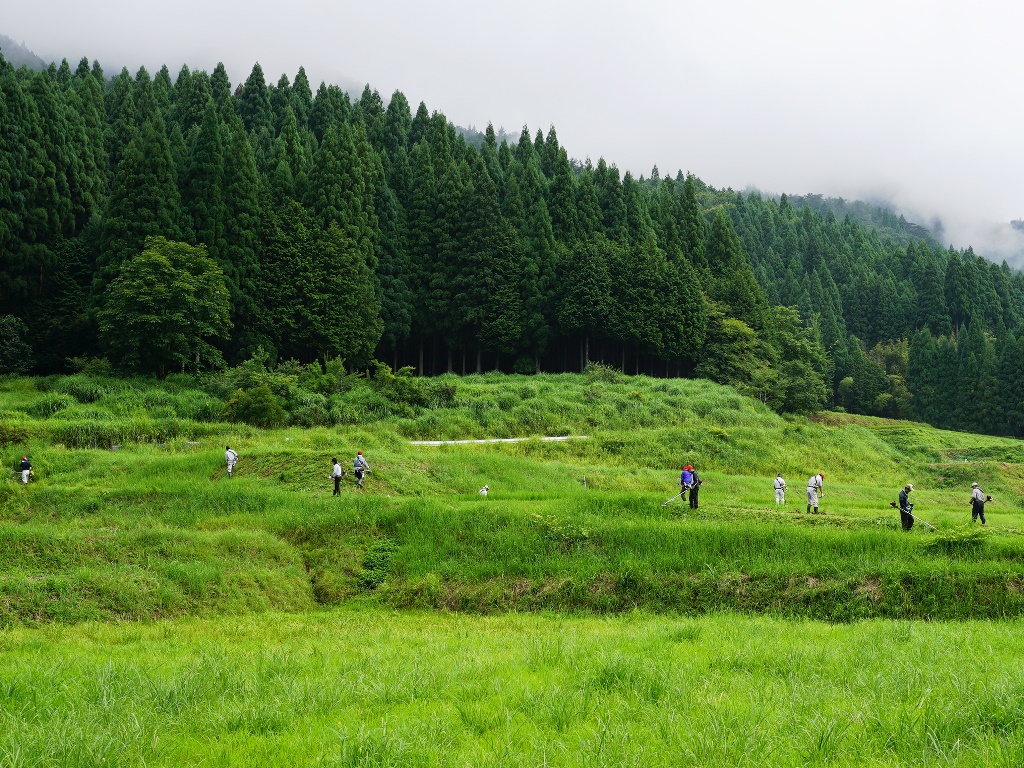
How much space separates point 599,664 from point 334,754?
3.43 m

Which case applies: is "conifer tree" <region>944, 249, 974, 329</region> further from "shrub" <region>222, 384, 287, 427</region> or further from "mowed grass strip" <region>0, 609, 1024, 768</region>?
"mowed grass strip" <region>0, 609, 1024, 768</region>

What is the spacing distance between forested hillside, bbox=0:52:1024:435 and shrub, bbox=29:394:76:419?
4.35m

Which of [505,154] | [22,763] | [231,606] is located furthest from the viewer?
[505,154]

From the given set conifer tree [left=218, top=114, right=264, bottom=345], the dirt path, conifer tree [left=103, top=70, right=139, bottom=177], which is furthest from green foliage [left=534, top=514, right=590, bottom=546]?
conifer tree [left=103, top=70, right=139, bottom=177]

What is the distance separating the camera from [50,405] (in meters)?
27.9

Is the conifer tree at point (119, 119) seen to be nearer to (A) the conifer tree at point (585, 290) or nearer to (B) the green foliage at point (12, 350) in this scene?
(B) the green foliage at point (12, 350)

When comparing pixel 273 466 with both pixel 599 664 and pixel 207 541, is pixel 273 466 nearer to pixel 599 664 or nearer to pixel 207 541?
pixel 207 541

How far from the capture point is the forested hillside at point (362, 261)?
125ft

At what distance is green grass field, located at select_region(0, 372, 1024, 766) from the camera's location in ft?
17.0

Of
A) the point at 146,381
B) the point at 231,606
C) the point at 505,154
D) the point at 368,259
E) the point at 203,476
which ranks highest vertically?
the point at 505,154

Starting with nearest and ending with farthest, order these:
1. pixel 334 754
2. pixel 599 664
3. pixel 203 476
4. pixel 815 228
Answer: pixel 334 754, pixel 599 664, pixel 203 476, pixel 815 228

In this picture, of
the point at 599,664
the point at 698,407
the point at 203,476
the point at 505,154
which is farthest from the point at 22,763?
the point at 505,154

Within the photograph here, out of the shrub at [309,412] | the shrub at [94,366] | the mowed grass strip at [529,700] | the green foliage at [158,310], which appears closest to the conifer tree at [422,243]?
the green foliage at [158,310]

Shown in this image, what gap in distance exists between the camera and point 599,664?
7.25m
